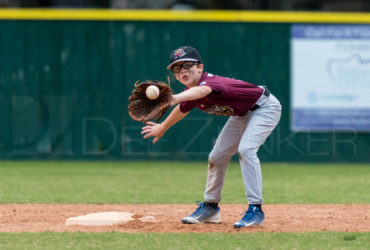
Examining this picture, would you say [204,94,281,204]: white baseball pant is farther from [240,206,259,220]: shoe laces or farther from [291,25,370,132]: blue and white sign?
[291,25,370,132]: blue and white sign

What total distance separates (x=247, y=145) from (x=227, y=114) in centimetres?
35

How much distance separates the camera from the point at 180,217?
21.4 feet

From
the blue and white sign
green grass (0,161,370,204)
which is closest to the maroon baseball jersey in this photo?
green grass (0,161,370,204)

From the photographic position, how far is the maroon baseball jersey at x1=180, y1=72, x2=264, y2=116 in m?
5.68

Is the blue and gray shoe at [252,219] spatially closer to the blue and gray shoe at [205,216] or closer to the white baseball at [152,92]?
the blue and gray shoe at [205,216]

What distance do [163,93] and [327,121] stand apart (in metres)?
8.95

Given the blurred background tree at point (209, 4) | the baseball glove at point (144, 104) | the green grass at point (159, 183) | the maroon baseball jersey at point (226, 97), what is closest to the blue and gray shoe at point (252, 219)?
the maroon baseball jersey at point (226, 97)

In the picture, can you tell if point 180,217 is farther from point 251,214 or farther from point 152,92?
point 152,92

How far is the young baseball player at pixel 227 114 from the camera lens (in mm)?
5684

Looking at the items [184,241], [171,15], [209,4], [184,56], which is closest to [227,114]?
[184,56]

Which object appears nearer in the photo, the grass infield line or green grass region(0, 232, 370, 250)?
green grass region(0, 232, 370, 250)

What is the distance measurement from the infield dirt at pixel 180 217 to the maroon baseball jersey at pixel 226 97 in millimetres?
1025

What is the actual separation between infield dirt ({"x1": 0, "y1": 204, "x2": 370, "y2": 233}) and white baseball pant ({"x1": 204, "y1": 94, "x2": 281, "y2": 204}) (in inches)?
13.2

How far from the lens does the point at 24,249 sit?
184 inches
